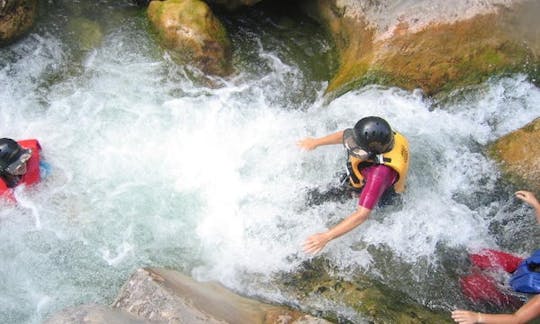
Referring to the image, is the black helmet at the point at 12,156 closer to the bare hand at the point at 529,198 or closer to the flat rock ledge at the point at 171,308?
the flat rock ledge at the point at 171,308

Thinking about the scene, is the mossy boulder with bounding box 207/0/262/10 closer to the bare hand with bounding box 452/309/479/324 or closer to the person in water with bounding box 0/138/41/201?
the person in water with bounding box 0/138/41/201

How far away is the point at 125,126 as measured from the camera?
6.49m

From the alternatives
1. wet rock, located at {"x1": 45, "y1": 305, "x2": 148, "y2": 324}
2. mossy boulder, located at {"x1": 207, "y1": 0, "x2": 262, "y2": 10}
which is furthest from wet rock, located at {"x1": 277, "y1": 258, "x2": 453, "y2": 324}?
mossy boulder, located at {"x1": 207, "y1": 0, "x2": 262, "y2": 10}

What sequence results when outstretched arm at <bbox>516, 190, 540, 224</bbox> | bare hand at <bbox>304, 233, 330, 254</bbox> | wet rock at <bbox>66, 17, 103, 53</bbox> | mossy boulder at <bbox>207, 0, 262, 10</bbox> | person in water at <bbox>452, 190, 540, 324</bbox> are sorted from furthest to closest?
mossy boulder at <bbox>207, 0, 262, 10</bbox>, wet rock at <bbox>66, 17, 103, 53</bbox>, outstretched arm at <bbox>516, 190, 540, 224</bbox>, bare hand at <bbox>304, 233, 330, 254</bbox>, person in water at <bbox>452, 190, 540, 324</bbox>

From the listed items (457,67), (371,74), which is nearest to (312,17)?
(371,74)

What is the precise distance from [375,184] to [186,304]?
6.81 ft

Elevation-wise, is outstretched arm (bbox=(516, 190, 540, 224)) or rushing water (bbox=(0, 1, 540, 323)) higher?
outstretched arm (bbox=(516, 190, 540, 224))

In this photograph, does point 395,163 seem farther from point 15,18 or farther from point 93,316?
point 15,18

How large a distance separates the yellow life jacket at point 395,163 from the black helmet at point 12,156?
348cm

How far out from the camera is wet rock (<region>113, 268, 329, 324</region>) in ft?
12.1

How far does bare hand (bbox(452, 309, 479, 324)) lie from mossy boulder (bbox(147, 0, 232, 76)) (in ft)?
15.3

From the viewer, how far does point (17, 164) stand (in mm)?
4977

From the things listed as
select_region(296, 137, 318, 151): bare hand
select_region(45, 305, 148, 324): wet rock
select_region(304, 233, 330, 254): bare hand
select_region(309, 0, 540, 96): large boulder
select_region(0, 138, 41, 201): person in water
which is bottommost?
select_region(0, 138, 41, 201): person in water

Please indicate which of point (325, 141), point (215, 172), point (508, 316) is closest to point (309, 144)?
point (325, 141)
